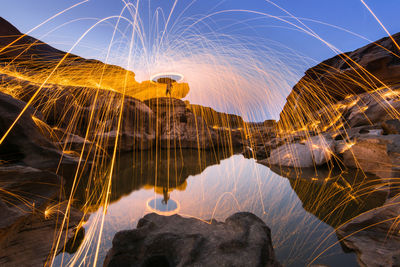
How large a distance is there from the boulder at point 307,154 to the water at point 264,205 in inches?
36.5

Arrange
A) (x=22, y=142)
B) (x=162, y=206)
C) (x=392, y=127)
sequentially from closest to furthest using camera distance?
(x=22, y=142), (x=162, y=206), (x=392, y=127)

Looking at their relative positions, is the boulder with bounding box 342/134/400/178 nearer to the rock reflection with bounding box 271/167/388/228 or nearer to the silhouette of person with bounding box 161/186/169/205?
the rock reflection with bounding box 271/167/388/228

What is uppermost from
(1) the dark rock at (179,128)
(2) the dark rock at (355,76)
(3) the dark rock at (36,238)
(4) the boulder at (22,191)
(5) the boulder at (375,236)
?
(2) the dark rock at (355,76)

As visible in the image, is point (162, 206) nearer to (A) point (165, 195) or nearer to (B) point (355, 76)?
(A) point (165, 195)

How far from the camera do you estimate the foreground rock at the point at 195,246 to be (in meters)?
0.88

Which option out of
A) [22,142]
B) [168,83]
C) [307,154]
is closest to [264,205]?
[22,142]

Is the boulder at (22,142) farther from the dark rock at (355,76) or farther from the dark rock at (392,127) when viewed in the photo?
the dark rock at (355,76)

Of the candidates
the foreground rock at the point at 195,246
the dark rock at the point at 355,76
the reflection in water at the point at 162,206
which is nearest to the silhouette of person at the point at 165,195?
the reflection in water at the point at 162,206

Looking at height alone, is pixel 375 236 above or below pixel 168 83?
below

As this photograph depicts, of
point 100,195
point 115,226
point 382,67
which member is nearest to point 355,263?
point 115,226

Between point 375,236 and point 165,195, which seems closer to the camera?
point 375,236

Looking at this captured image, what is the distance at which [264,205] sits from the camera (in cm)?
215

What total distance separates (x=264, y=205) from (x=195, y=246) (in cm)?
150

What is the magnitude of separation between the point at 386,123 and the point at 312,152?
1808mm
